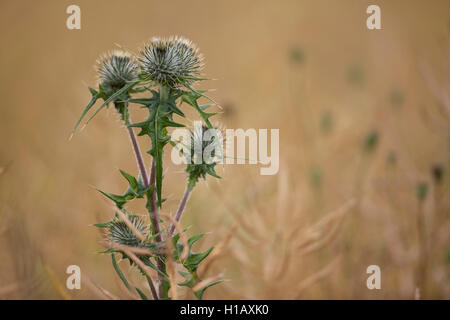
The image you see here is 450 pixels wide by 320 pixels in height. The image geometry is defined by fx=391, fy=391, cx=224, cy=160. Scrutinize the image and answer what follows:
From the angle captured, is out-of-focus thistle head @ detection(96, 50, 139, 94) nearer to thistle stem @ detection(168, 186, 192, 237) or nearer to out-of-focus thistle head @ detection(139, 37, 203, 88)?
out-of-focus thistle head @ detection(139, 37, 203, 88)

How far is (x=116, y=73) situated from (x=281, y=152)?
365 centimetres

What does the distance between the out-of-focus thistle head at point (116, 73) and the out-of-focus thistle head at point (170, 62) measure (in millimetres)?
93

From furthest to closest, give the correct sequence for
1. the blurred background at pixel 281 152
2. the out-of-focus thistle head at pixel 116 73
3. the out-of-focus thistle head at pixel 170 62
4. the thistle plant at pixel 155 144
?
the blurred background at pixel 281 152
the out-of-focus thistle head at pixel 116 73
the out-of-focus thistle head at pixel 170 62
the thistle plant at pixel 155 144

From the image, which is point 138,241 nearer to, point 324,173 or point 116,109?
point 116,109

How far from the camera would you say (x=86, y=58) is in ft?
24.7

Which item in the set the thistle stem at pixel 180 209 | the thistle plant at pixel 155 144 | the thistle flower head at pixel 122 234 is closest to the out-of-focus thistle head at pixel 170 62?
the thistle plant at pixel 155 144

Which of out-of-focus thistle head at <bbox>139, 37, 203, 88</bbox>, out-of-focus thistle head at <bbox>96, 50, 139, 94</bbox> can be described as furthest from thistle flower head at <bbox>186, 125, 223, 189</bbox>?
out-of-focus thistle head at <bbox>96, 50, 139, 94</bbox>

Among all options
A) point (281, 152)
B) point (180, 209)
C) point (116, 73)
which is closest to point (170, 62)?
point (116, 73)

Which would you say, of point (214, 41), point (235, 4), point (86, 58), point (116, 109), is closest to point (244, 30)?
point (214, 41)

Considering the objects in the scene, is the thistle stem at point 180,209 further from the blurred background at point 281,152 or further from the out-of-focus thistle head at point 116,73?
the out-of-focus thistle head at point 116,73

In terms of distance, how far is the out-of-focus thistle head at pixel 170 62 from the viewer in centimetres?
174

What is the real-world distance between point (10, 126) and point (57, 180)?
1.53 m

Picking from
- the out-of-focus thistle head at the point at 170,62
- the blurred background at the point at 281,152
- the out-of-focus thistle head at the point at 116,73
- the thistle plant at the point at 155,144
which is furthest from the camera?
the blurred background at the point at 281,152

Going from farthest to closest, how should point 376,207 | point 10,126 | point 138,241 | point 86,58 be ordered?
1. point 86,58
2. point 10,126
3. point 376,207
4. point 138,241
